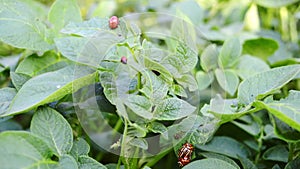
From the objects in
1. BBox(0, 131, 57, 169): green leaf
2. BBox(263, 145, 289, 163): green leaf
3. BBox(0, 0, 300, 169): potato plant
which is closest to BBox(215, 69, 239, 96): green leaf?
BBox(0, 0, 300, 169): potato plant

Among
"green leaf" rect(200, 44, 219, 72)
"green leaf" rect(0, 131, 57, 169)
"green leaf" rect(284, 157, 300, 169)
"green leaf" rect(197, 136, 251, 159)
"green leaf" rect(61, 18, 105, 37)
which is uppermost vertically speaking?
"green leaf" rect(61, 18, 105, 37)

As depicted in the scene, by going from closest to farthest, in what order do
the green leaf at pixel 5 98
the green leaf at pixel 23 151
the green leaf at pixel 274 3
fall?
1. the green leaf at pixel 23 151
2. the green leaf at pixel 5 98
3. the green leaf at pixel 274 3

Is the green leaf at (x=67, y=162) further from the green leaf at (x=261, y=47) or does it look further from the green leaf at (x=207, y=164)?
the green leaf at (x=261, y=47)

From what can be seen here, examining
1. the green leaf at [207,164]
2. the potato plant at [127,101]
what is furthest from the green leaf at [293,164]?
the green leaf at [207,164]

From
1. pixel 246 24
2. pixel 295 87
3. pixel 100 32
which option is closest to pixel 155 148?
pixel 100 32

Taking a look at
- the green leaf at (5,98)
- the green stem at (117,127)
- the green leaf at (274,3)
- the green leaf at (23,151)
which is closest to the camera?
the green leaf at (23,151)

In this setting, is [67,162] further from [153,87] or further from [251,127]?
[251,127]

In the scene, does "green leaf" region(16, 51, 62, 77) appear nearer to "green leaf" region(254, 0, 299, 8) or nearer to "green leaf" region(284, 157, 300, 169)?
"green leaf" region(284, 157, 300, 169)
